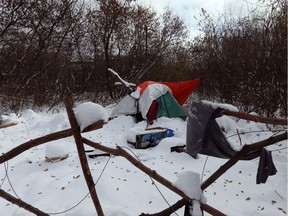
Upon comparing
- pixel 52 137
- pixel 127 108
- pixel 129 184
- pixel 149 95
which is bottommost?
pixel 129 184

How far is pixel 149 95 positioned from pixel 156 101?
0.89 ft

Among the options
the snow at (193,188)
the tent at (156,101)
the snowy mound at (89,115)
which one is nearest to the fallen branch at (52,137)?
the snowy mound at (89,115)

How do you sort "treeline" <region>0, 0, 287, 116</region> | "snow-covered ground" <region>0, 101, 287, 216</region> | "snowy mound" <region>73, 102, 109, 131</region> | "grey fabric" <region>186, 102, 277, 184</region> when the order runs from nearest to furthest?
1. "snowy mound" <region>73, 102, 109, 131</region>
2. "grey fabric" <region>186, 102, 277, 184</region>
3. "snow-covered ground" <region>0, 101, 287, 216</region>
4. "treeline" <region>0, 0, 287, 116</region>

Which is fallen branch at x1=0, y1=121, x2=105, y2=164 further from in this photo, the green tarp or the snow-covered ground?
the green tarp

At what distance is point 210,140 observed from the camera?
1.57m

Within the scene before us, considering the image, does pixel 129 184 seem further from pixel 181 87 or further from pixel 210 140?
pixel 181 87

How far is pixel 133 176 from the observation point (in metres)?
3.45

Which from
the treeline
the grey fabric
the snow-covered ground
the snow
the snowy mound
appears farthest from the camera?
the treeline

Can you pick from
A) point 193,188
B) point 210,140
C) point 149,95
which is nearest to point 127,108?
point 149,95

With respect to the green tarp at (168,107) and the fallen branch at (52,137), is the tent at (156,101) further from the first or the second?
the fallen branch at (52,137)

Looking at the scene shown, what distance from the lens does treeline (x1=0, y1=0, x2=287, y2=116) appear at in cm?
657

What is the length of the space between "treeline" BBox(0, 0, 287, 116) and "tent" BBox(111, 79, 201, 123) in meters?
1.49

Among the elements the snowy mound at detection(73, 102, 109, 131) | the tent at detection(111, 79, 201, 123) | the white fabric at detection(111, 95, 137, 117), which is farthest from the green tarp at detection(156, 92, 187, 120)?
the snowy mound at detection(73, 102, 109, 131)

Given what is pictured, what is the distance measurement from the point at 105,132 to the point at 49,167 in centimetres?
255
